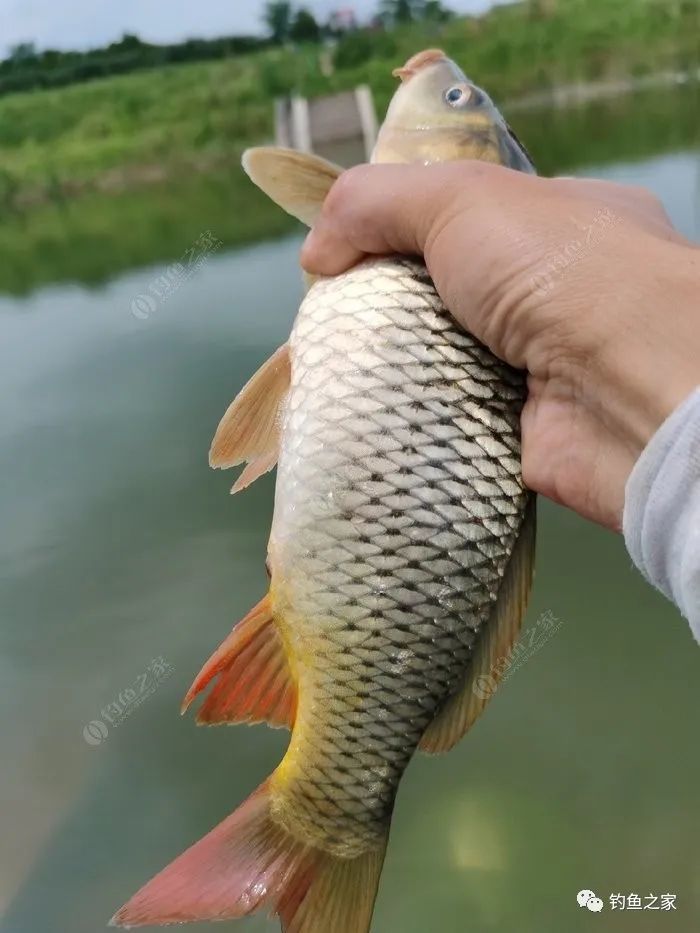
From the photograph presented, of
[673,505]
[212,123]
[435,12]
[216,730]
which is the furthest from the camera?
[435,12]

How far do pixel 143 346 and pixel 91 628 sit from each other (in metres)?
2.58

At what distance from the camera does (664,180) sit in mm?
6250

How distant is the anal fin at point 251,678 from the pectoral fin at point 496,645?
0.59ft

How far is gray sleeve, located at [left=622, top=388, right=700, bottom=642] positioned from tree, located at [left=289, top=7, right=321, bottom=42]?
14.0 m

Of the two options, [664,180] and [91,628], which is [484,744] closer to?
[91,628]

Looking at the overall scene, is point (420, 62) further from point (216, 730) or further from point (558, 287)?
point (216, 730)

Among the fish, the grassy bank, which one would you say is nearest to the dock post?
the grassy bank

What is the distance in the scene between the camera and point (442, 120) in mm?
996

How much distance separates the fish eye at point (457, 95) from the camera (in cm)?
98
